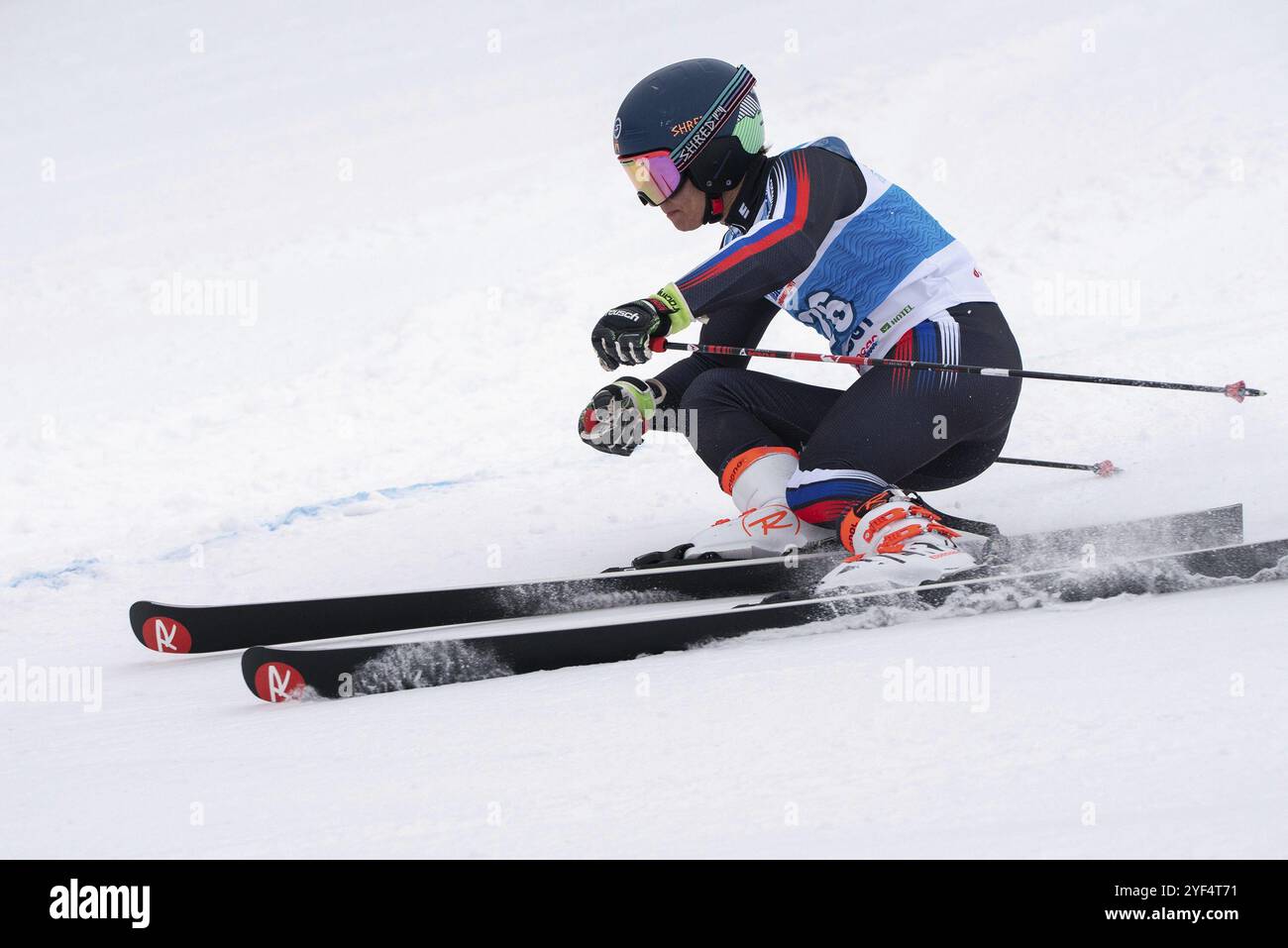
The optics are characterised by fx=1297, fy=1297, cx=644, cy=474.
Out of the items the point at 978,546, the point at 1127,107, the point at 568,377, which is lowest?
the point at 978,546

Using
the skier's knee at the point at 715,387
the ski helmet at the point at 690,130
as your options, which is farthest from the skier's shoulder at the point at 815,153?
the skier's knee at the point at 715,387

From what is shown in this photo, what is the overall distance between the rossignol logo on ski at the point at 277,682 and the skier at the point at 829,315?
2.88ft

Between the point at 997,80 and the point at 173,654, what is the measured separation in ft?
29.6

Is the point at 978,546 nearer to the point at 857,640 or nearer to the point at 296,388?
the point at 857,640

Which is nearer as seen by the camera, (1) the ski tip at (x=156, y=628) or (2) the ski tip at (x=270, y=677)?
(2) the ski tip at (x=270, y=677)

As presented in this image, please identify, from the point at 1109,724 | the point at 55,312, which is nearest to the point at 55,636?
the point at 1109,724

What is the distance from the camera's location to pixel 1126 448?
395cm

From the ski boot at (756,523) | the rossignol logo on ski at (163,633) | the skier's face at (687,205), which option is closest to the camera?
the rossignol logo on ski at (163,633)

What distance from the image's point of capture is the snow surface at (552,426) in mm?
1562

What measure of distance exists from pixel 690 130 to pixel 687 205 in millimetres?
179

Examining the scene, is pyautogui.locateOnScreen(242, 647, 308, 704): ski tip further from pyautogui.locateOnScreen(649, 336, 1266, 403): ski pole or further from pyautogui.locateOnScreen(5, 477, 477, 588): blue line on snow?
pyautogui.locateOnScreen(5, 477, 477, 588): blue line on snow

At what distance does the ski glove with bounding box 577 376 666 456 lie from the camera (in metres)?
3.12

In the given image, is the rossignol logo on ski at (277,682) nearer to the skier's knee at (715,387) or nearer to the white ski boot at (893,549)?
the white ski boot at (893,549)

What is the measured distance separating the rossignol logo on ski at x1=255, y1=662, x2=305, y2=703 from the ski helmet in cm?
128
